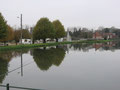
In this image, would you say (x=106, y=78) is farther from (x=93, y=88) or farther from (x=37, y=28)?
(x=37, y=28)

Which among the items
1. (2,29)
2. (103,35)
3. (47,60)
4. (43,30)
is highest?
(103,35)

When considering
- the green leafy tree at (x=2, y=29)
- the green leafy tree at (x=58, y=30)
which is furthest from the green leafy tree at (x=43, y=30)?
the green leafy tree at (x=2, y=29)

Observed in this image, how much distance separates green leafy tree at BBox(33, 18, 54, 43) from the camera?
4950cm

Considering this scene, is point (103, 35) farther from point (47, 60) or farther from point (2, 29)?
point (47, 60)

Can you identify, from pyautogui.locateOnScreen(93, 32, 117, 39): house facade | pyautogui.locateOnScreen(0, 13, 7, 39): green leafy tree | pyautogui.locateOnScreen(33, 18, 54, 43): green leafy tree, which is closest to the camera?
pyautogui.locateOnScreen(0, 13, 7, 39): green leafy tree

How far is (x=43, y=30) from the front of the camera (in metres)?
49.6

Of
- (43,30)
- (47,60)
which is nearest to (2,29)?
(43,30)

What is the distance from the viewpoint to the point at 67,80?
7996mm

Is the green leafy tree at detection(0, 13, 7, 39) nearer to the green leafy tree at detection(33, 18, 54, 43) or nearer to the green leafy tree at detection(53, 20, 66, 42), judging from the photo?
the green leafy tree at detection(33, 18, 54, 43)

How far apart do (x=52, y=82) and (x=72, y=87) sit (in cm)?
122

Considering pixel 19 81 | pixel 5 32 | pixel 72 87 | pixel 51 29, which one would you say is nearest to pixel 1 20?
pixel 5 32

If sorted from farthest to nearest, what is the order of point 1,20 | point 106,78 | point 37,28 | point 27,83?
point 37,28 → point 1,20 → point 106,78 → point 27,83

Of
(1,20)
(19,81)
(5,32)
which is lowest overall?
(19,81)

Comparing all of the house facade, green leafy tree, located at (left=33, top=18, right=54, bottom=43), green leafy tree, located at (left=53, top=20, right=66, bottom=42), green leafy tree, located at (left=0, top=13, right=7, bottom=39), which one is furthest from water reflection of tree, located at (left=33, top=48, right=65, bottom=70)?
the house facade
